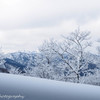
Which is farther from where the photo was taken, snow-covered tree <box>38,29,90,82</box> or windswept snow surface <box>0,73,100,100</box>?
snow-covered tree <box>38,29,90,82</box>

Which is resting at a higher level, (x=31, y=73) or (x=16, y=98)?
(x=16, y=98)

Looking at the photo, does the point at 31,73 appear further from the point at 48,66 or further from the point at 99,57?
the point at 99,57

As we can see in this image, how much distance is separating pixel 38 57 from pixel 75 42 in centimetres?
1004

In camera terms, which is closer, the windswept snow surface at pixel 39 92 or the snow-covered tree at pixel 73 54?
the windswept snow surface at pixel 39 92

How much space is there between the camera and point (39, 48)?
30844 millimetres

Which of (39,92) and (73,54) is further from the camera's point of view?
(73,54)

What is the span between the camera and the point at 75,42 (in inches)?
982

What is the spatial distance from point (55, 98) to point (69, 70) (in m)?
23.0

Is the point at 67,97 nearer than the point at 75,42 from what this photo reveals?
Yes

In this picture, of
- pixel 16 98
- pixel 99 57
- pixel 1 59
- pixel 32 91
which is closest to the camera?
pixel 16 98

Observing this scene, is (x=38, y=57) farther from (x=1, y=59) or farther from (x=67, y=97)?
(x=67, y=97)

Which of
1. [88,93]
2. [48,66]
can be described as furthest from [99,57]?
[88,93]

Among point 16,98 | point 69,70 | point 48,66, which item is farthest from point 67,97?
point 48,66

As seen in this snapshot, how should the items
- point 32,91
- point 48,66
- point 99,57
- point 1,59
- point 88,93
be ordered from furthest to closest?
1. point 1,59
2. point 99,57
3. point 48,66
4. point 88,93
5. point 32,91
